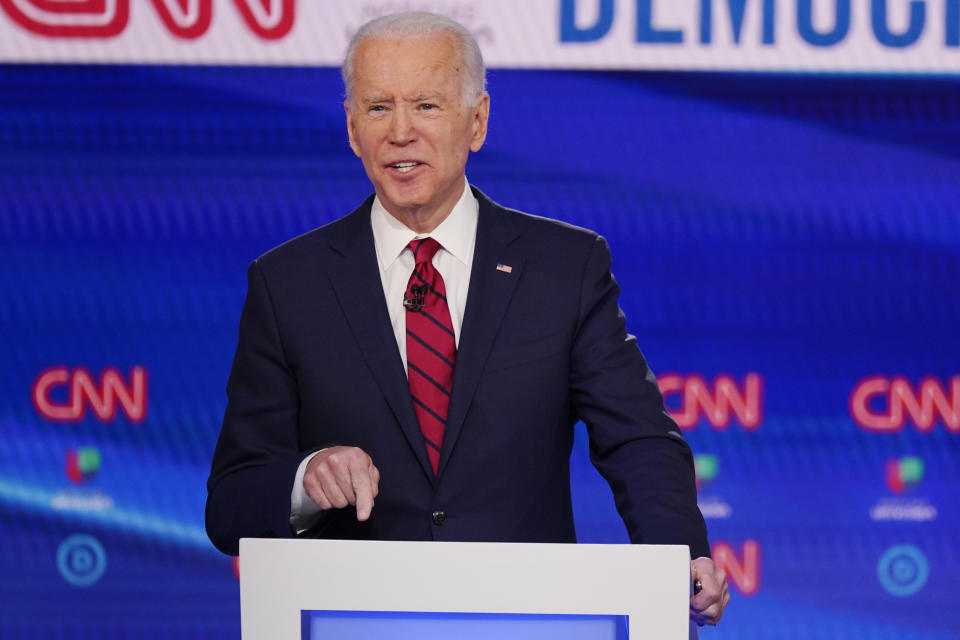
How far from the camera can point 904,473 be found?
308 centimetres

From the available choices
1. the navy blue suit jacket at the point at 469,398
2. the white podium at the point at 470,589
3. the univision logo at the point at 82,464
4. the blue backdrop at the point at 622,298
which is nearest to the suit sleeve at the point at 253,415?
the navy blue suit jacket at the point at 469,398

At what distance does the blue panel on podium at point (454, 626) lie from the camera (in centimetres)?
119

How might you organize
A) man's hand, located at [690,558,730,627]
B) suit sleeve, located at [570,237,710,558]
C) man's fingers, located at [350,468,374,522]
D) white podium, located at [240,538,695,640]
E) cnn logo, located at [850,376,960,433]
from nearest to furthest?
white podium, located at [240,538,695,640] < man's fingers, located at [350,468,374,522] < man's hand, located at [690,558,730,627] < suit sleeve, located at [570,237,710,558] < cnn logo, located at [850,376,960,433]

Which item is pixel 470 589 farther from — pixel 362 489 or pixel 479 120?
pixel 479 120

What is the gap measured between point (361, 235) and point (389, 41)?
0.28m

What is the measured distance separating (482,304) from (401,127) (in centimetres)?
27

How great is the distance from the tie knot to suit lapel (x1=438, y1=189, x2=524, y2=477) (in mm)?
64

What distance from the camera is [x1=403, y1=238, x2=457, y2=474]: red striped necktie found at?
5.74ft

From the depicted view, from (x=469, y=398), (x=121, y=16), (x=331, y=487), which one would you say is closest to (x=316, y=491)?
(x=331, y=487)

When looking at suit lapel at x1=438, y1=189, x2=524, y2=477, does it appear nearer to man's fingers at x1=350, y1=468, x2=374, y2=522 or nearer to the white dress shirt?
the white dress shirt

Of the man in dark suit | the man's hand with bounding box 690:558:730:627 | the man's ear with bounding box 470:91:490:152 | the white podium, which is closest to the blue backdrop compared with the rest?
the man's ear with bounding box 470:91:490:152

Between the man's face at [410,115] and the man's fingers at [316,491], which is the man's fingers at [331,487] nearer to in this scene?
the man's fingers at [316,491]

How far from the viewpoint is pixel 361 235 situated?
1834 millimetres

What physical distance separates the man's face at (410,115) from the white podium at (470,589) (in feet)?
2.31
